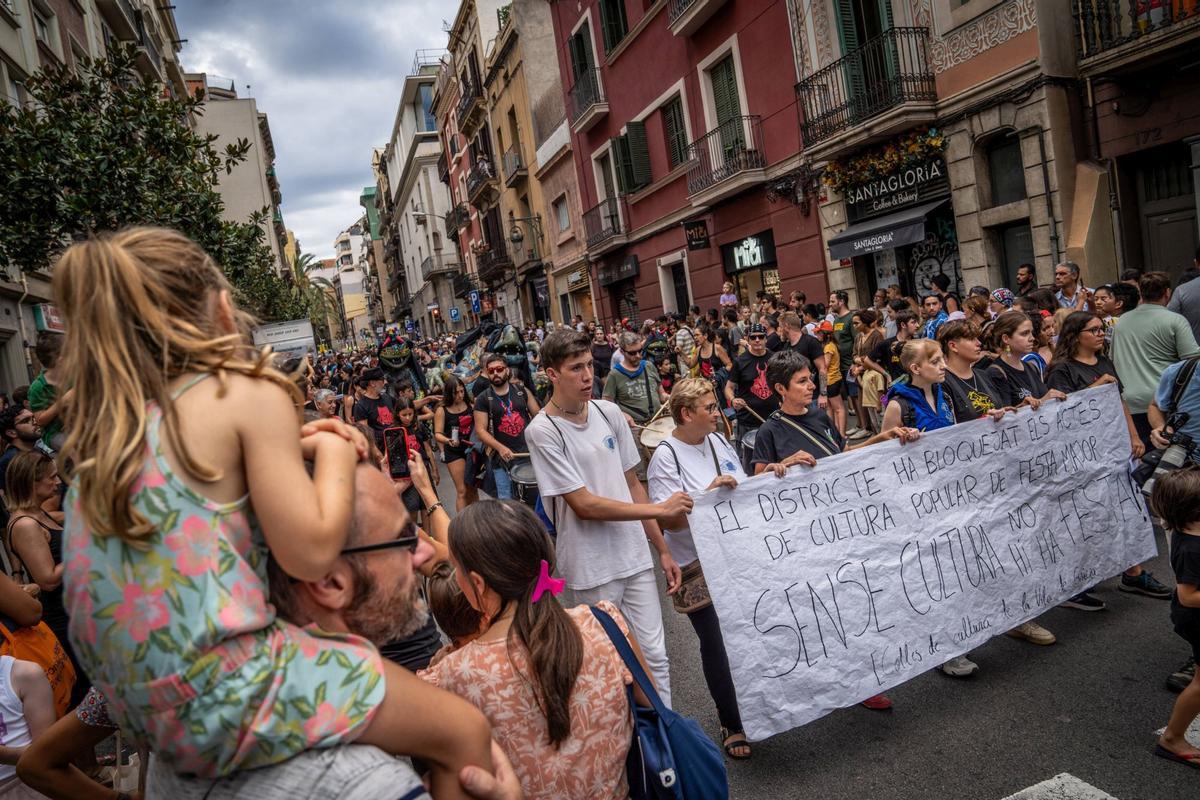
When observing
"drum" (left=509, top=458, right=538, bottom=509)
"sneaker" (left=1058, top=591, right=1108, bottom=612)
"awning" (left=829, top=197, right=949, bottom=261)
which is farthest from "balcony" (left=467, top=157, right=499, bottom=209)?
"sneaker" (left=1058, top=591, right=1108, bottom=612)

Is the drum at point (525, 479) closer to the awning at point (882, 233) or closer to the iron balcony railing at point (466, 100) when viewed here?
the awning at point (882, 233)

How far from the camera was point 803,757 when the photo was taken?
362 cm

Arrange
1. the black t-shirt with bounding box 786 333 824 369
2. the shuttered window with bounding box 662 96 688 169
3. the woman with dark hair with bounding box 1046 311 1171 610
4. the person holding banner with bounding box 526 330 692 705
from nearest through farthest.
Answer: the person holding banner with bounding box 526 330 692 705 < the woman with dark hair with bounding box 1046 311 1171 610 < the black t-shirt with bounding box 786 333 824 369 < the shuttered window with bounding box 662 96 688 169

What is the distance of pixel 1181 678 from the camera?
3629 millimetres

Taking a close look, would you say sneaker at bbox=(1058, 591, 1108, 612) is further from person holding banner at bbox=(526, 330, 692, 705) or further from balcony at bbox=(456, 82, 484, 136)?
balcony at bbox=(456, 82, 484, 136)

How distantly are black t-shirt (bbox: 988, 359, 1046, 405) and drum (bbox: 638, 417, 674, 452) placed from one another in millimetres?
2131

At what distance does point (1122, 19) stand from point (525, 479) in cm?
1051

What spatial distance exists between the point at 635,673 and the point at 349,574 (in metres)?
1.01

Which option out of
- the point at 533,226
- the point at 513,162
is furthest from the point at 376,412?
the point at 513,162

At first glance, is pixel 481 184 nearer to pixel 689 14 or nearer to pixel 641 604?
pixel 689 14

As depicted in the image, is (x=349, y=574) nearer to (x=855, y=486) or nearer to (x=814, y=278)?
(x=855, y=486)

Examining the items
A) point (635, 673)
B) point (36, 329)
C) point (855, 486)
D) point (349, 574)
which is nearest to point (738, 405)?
point (855, 486)

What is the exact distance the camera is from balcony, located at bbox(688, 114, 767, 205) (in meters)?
16.7

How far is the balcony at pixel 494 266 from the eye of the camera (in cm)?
3719
